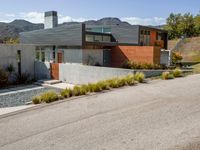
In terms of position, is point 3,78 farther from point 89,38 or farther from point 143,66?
point 143,66

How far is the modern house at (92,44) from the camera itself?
77.3 feet

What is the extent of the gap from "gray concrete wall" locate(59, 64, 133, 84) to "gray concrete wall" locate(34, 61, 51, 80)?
164 cm

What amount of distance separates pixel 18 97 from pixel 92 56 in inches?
406

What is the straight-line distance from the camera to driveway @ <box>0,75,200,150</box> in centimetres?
639

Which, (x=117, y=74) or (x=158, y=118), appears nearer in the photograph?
(x=158, y=118)

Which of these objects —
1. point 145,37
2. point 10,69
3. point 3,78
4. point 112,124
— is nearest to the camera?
point 112,124

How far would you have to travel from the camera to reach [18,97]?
1603cm

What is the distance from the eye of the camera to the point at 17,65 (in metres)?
21.5

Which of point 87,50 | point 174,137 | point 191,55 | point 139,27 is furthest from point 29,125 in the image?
point 191,55

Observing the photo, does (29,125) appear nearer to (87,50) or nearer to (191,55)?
(87,50)

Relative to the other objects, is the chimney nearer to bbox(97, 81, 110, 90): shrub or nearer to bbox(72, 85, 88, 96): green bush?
bbox(97, 81, 110, 90): shrub

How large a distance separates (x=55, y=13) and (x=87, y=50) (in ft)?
32.2

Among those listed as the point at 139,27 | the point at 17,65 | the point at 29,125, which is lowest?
the point at 29,125

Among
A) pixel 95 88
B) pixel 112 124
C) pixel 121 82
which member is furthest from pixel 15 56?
pixel 112 124
